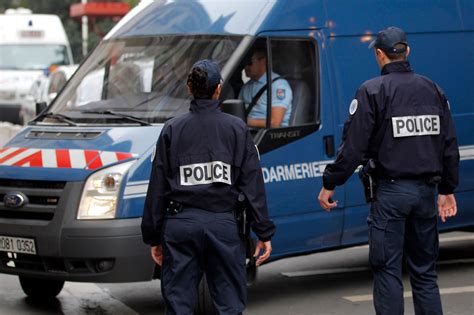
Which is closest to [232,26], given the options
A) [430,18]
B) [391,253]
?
[430,18]

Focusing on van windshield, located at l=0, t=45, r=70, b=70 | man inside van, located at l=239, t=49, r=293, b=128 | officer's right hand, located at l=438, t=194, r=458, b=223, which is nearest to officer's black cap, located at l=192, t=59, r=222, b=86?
officer's right hand, located at l=438, t=194, r=458, b=223

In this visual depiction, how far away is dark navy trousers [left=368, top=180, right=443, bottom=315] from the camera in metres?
6.36

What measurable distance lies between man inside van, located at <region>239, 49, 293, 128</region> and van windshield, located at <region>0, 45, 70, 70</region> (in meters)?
21.2

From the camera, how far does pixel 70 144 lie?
25.7 ft

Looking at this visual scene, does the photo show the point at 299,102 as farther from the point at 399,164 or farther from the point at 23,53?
the point at 23,53

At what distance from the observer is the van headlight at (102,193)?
7.47m

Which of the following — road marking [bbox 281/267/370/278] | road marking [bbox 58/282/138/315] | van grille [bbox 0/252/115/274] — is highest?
van grille [bbox 0/252/115/274]

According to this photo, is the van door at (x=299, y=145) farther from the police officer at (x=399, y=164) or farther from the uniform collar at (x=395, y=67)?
the uniform collar at (x=395, y=67)

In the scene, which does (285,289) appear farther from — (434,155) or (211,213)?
(211,213)

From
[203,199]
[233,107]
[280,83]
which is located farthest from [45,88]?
[203,199]

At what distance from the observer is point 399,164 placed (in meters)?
6.39

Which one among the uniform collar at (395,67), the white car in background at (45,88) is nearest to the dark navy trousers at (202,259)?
the uniform collar at (395,67)

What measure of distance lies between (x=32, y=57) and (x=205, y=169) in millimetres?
24048

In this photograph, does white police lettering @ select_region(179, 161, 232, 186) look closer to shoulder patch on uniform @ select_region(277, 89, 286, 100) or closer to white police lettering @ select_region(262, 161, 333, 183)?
white police lettering @ select_region(262, 161, 333, 183)
